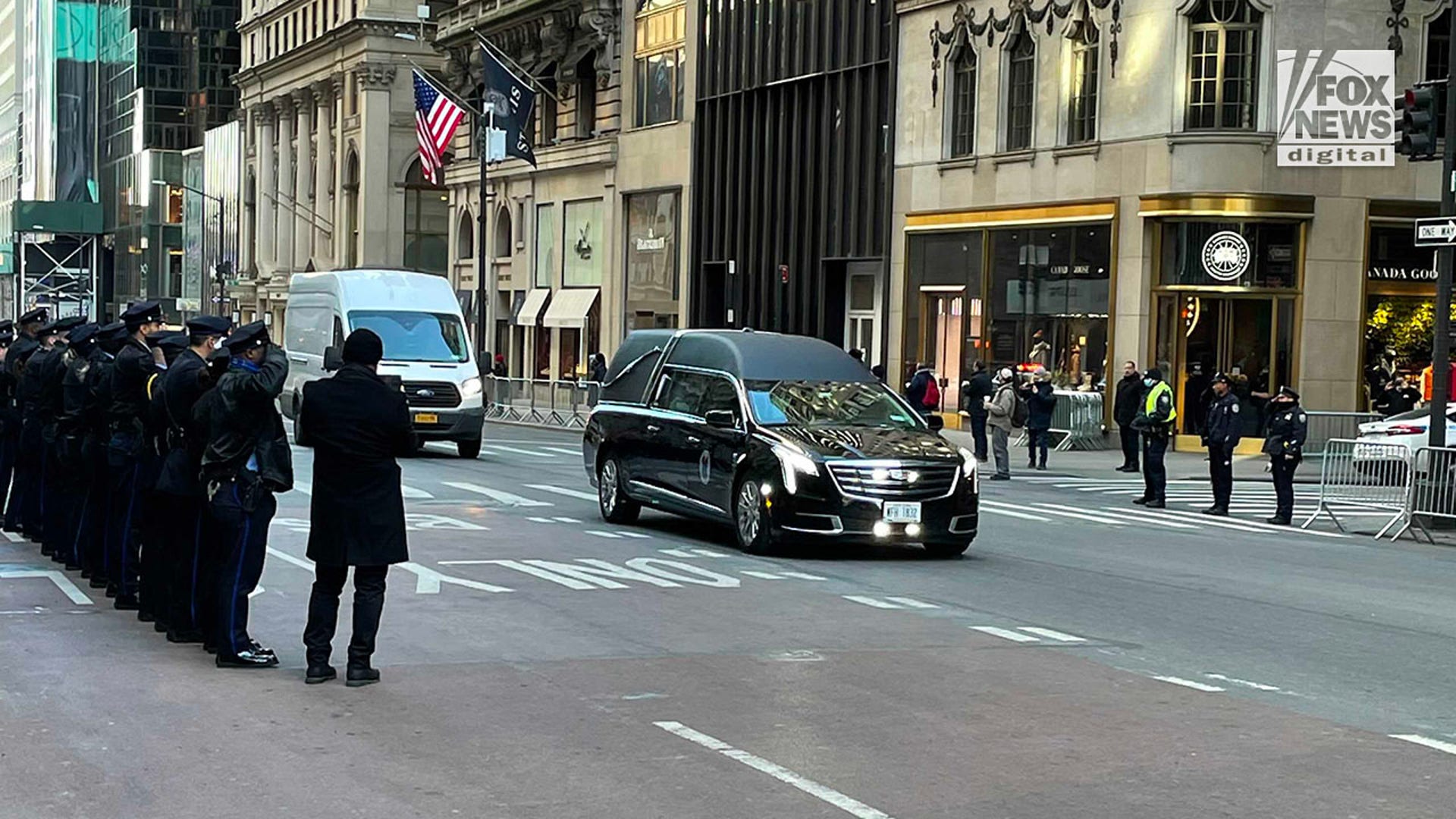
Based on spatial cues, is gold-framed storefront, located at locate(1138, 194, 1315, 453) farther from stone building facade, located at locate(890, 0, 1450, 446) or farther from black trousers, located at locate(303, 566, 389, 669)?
black trousers, located at locate(303, 566, 389, 669)

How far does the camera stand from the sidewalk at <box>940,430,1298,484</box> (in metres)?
31.0

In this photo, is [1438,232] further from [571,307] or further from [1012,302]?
[571,307]

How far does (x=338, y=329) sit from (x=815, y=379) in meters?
15.3

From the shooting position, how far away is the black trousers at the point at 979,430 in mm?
31609

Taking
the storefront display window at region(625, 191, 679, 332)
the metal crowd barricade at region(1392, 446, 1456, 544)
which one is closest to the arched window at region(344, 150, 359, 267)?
the storefront display window at region(625, 191, 679, 332)

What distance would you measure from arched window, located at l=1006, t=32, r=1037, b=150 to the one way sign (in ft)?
58.7

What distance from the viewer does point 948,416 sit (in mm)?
41938

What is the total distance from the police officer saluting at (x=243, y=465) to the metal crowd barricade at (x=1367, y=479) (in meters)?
14.6

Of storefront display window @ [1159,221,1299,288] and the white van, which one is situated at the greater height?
storefront display window @ [1159,221,1299,288]

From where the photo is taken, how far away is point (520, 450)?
34.1 m

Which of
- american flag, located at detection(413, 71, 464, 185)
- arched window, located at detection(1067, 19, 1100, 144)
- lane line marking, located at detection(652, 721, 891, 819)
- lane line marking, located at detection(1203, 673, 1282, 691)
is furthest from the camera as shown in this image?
american flag, located at detection(413, 71, 464, 185)

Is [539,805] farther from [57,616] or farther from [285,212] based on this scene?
[285,212]

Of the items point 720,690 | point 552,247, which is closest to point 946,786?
point 720,690

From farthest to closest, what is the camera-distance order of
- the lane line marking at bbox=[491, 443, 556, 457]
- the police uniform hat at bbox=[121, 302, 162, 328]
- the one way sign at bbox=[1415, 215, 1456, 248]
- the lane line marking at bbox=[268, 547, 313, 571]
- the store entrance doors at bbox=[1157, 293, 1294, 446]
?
1. the store entrance doors at bbox=[1157, 293, 1294, 446]
2. the lane line marking at bbox=[491, 443, 556, 457]
3. the one way sign at bbox=[1415, 215, 1456, 248]
4. the lane line marking at bbox=[268, 547, 313, 571]
5. the police uniform hat at bbox=[121, 302, 162, 328]
